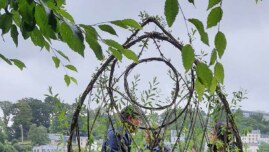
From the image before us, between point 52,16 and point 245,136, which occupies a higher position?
point 52,16

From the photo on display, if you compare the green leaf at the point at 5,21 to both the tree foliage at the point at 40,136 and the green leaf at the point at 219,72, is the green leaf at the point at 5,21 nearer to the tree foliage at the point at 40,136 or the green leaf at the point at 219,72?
the green leaf at the point at 219,72

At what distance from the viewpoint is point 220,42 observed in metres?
0.64

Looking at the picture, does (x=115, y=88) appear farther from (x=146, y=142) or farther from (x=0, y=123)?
(x=0, y=123)

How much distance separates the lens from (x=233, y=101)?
2064 millimetres

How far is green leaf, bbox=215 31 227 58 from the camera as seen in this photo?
25.2 inches

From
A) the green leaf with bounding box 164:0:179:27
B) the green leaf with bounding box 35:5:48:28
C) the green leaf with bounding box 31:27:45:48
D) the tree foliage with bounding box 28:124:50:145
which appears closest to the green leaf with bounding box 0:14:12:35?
the green leaf with bounding box 31:27:45:48

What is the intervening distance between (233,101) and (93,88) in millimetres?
575

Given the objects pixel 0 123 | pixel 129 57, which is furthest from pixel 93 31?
pixel 0 123

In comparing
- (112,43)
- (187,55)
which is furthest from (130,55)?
(187,55)

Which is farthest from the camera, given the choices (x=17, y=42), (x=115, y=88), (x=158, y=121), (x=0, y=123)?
(x=0, y=123)

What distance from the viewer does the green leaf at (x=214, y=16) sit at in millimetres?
638

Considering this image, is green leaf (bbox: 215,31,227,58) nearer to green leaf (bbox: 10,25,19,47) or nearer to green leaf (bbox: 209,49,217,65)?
green leaf (bbox: 209,49,217,65)

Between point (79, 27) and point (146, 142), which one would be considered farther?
point (146, 142)

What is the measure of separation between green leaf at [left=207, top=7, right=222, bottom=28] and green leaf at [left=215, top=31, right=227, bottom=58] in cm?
1
